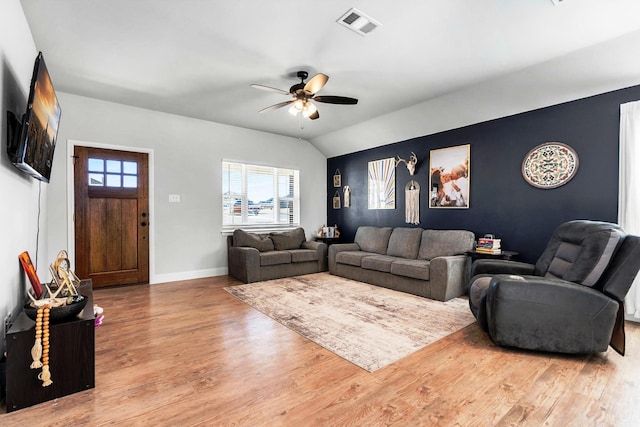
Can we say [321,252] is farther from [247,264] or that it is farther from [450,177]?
[450,177]

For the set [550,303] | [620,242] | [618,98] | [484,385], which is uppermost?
[618,98]

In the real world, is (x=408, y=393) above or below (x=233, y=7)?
below

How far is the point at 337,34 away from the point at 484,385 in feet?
9.73

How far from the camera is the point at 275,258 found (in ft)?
16.3

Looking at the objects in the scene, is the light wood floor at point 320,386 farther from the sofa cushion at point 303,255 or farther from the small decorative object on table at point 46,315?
the sofa cushion at point 303,255

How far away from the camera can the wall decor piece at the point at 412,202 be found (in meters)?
5.21

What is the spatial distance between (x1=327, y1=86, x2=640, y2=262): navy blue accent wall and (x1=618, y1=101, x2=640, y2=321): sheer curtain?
0.29ft

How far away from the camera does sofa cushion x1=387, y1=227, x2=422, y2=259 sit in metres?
4.82

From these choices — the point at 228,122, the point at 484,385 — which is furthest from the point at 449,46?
the point at 228,122

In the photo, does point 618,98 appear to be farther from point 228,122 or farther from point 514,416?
point 228,122

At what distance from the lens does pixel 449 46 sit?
2881 millimetres

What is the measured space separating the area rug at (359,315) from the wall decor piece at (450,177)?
5.19 ft

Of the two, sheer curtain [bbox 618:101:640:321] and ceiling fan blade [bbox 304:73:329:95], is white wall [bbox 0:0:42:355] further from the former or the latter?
sheer curtain [bbox 618:101:640:321]

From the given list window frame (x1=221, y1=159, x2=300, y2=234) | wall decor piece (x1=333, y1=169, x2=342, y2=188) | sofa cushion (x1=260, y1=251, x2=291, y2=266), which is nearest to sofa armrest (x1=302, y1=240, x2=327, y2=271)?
sofa cushion (x1=260, y1=251, x2=291, y2=266)
